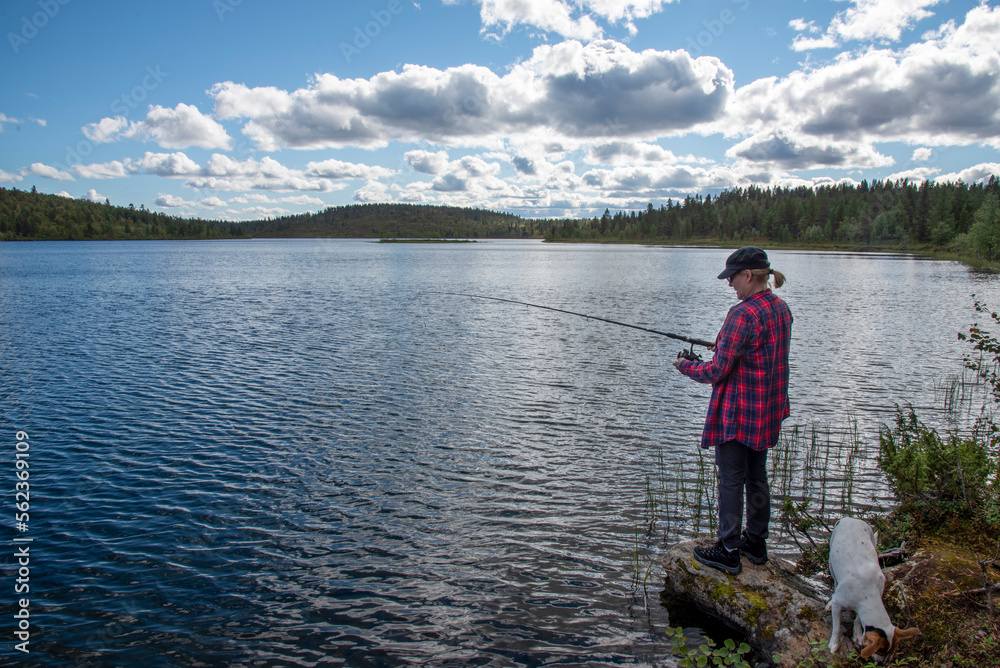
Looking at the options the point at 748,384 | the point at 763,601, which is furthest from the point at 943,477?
the point at 748,384

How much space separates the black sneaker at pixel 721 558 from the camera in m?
6.08

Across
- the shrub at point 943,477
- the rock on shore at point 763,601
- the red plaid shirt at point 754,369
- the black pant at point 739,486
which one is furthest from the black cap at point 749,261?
the shrub at point 943,477

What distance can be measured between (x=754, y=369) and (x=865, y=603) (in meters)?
2.24

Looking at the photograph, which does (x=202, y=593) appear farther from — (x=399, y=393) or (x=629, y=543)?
(x=399, y=393)

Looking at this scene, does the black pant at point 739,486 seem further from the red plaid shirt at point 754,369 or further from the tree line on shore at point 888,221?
the tree line on shore at point 888,221

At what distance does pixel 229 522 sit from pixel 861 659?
324 inches

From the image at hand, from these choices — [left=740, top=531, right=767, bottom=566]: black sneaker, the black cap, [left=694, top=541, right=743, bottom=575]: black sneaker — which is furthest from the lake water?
the black cap

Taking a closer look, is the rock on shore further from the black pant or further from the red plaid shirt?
the red plaid shirt

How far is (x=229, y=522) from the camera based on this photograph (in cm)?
852

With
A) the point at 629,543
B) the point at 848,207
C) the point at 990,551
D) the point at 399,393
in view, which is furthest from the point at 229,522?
the point at 848,207

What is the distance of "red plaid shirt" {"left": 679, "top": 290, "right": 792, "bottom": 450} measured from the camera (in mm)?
5484

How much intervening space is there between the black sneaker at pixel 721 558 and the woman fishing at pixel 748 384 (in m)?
0.20

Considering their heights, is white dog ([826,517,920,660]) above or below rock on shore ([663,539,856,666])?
above
